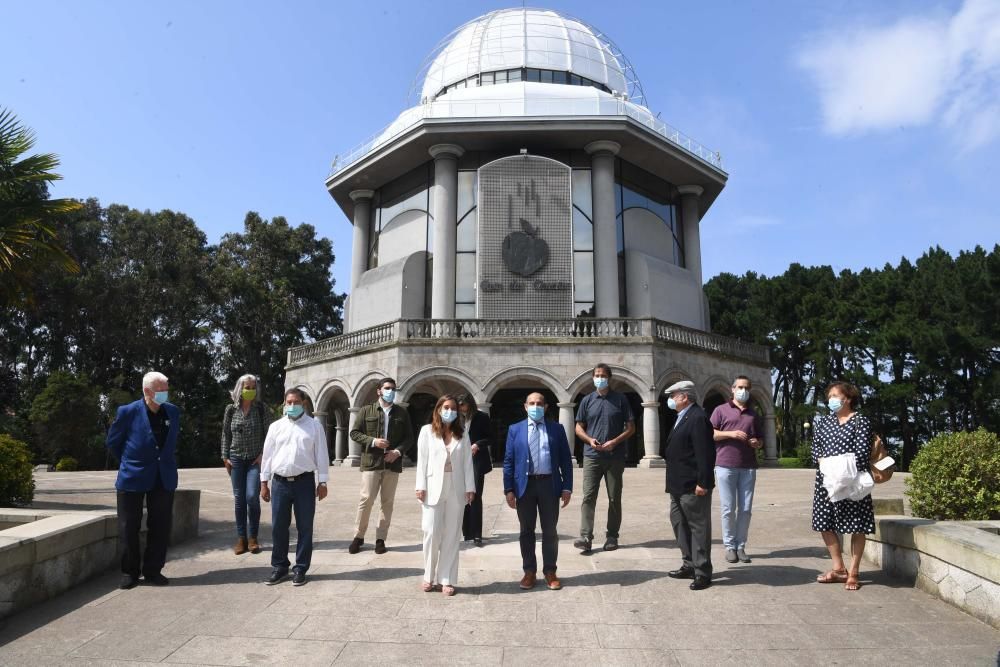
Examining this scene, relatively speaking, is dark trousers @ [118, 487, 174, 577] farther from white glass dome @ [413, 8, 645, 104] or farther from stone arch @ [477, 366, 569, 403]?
white glass dome @ [413, 8, 645, 104]

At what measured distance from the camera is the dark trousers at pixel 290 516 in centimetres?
610

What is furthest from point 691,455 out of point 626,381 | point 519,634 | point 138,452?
point 626,381

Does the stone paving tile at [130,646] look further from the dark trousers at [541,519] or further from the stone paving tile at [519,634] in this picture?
the dark trousers at [541,519]

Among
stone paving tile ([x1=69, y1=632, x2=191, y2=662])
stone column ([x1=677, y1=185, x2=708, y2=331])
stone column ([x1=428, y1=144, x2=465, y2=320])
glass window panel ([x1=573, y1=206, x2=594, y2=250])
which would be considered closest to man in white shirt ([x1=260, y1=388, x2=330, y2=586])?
stone paving tile ([x1=69, y1=632, x2=191, y2=662])

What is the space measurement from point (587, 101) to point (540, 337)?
10.8m

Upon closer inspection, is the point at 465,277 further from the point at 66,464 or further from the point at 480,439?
the point at 480,439

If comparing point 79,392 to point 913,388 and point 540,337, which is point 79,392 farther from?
point 913,388

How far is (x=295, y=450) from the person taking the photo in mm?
6262

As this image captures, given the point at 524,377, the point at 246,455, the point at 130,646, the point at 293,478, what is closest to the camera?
the point at 130,646

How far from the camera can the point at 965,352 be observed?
32.5 m

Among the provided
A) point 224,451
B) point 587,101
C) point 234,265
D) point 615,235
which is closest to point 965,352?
point 615,235

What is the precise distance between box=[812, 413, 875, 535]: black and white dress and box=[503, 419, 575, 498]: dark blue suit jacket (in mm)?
2222

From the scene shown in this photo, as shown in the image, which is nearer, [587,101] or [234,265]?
[587,101]

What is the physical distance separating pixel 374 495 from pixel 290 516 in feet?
4.54
